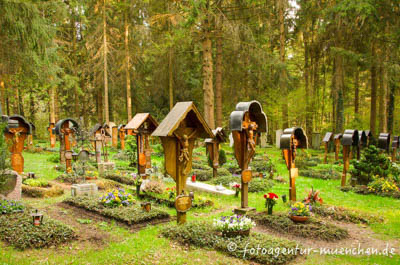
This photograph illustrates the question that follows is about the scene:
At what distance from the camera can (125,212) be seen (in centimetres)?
796

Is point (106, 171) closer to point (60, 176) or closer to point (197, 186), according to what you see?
point (60, 176)

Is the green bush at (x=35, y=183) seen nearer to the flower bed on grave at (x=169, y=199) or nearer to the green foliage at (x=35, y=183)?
the green foliage at (x=35, y=183)

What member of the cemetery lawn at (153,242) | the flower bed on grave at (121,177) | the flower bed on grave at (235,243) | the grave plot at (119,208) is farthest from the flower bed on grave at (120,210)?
the flower bed on grave at (121,177)

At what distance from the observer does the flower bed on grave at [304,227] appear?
7.09 m

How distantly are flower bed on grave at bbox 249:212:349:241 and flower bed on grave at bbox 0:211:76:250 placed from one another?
444cm

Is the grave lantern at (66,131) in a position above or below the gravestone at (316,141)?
above

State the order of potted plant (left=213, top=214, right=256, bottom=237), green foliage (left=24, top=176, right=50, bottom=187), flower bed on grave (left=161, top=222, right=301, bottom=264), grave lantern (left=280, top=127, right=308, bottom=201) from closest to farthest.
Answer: flower bed on grave (left=161, top=222, right=301, bottom=264), potted plant (left=213, top=214, right=256, bottom=237), grave lantern (left=280, top=127, right=308, bottom=201), green foliage (left=24, top=176, right=50, bottom=187)

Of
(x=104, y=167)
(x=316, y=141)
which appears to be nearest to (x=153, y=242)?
(x=104, y=167)

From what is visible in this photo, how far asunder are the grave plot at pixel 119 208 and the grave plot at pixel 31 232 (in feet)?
4.48

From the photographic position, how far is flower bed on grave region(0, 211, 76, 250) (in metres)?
5.96

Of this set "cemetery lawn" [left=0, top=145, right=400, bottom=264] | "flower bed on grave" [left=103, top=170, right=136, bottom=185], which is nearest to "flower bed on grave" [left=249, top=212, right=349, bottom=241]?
"cemetery lawn" [left=0, top=145, right=400, bottom=264]

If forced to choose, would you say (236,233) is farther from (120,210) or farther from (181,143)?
(120,210)

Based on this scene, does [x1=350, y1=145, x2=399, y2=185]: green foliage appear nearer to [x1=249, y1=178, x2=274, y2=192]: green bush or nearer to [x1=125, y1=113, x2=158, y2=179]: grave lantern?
[x1=249, y1=178, x2=274, y2=192]: green bush

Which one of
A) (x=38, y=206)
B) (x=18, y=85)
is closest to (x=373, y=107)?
(x=38, y=206)
